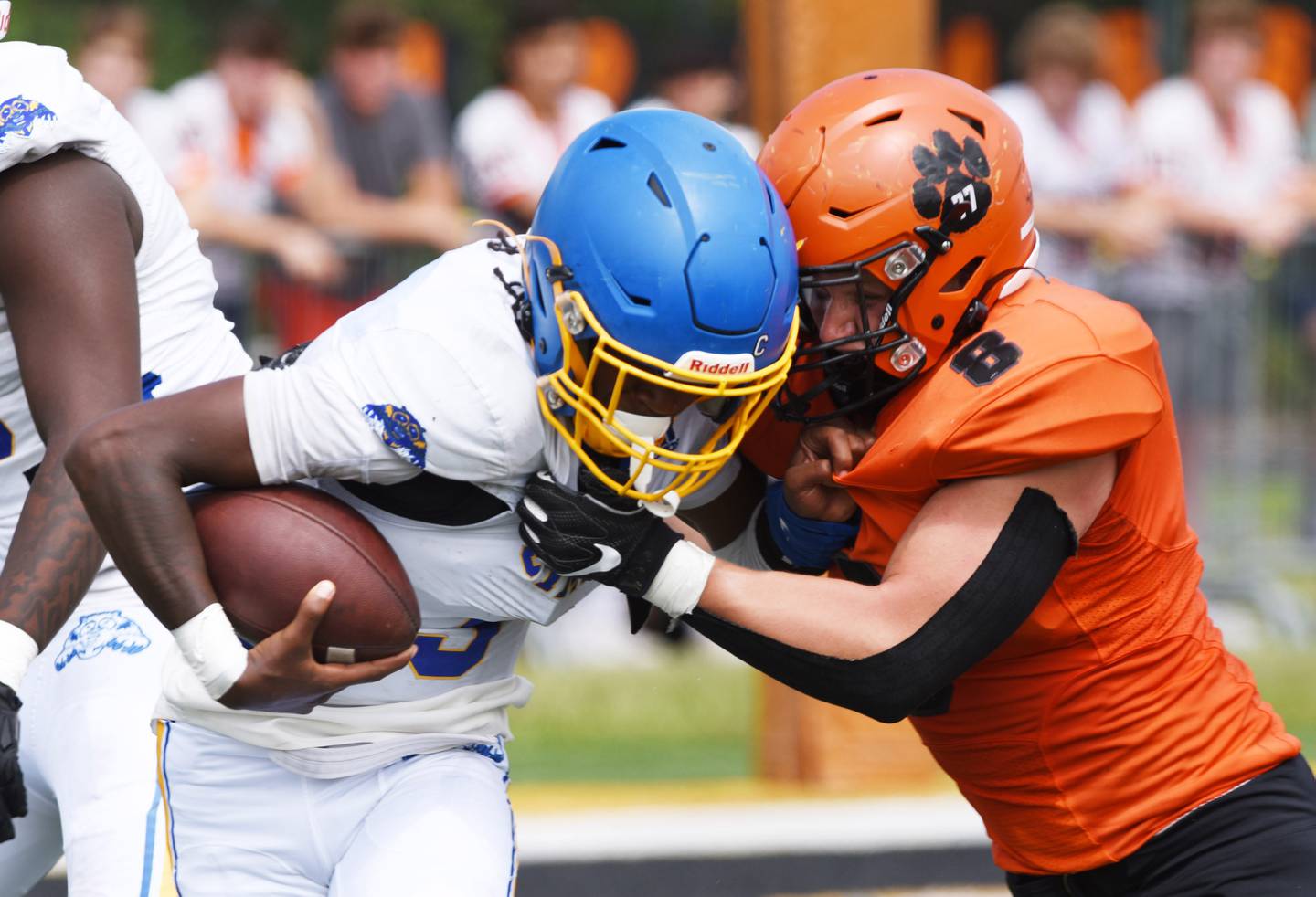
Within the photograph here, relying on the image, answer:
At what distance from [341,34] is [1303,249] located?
4.30 metres

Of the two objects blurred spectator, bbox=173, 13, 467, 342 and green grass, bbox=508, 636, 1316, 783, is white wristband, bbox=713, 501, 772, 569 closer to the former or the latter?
green grass, bbox=508, 636, 1316, 783

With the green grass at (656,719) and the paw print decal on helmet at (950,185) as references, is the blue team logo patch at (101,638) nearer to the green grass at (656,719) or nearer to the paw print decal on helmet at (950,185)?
the paw print decal on helmet at (950,185)

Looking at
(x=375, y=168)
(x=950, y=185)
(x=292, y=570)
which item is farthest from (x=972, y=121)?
(x=375, y=168)

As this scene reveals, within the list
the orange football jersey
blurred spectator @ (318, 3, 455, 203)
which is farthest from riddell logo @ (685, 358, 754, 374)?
blurred spectator @ (318, 3, 455, 203)

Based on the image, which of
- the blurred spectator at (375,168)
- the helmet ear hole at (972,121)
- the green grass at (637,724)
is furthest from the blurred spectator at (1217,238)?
the helmet ear hole at (972,121)

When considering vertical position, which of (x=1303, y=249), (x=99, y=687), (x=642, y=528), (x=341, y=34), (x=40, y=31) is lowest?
(x=40, y=31)

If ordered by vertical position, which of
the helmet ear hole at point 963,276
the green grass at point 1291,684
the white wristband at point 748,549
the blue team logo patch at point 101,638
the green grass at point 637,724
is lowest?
the green grass at point 1291,684

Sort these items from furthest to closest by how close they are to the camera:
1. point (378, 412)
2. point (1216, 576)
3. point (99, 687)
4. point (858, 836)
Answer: point (1216, 576)
point (858, 836)
point (99, 687)
point (378, 412)

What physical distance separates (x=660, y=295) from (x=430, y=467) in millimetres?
400

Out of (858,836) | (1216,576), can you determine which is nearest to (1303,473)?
(1216,576)

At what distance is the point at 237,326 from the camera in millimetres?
7230

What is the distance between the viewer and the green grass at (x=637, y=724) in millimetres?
6270

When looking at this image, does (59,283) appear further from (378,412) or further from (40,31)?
(40,31)

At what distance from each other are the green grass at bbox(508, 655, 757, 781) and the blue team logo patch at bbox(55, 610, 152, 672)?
10.3ft
